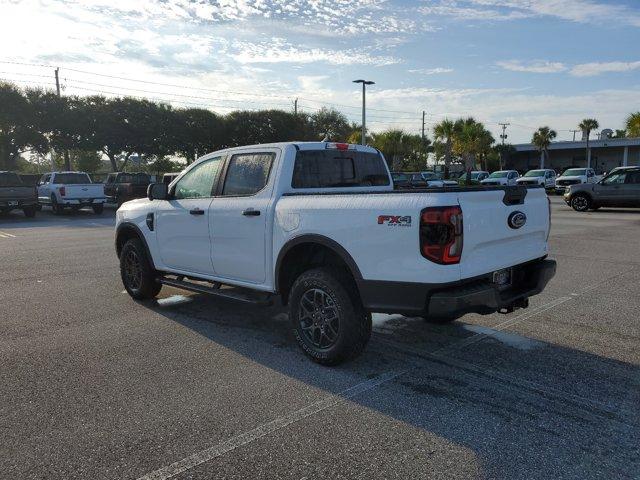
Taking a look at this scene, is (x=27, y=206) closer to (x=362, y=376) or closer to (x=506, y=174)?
(x=362, y=376)

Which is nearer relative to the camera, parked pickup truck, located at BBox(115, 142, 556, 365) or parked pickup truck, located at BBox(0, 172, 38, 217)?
parked pickup truck, located at BBox(115, 142, 556, 365)

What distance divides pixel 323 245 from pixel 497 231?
4.48 feet

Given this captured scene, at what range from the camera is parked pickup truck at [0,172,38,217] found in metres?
20.1

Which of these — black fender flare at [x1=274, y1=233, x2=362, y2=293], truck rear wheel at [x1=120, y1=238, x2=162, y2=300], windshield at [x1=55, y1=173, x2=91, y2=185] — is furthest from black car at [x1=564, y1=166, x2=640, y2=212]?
windshield at [x1=55, y1=173, x2=91, y2=185]

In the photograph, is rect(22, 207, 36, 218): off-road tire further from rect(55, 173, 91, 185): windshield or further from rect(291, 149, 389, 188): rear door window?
rect(291, 149, 389, 188): rear door window

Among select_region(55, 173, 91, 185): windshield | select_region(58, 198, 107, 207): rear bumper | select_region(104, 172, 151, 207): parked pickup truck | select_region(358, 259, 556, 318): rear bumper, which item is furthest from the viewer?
select_region(104, 172, 151, 207): parked pickup truck

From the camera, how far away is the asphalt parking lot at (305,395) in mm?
3018

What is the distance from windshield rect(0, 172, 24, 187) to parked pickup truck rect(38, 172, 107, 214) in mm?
1496

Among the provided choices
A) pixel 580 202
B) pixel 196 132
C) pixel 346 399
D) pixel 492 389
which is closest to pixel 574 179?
pixel 580 202

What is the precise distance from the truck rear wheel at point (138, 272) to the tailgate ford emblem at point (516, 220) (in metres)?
4.24

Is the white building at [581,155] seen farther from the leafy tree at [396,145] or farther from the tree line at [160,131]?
the leafy tree at [396,145]

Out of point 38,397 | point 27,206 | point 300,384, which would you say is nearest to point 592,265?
point 300,384

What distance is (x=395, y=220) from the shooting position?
3.79 metres

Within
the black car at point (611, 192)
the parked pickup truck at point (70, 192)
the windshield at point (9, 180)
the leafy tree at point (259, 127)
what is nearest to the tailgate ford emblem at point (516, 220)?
the black car at point (611, 192)
